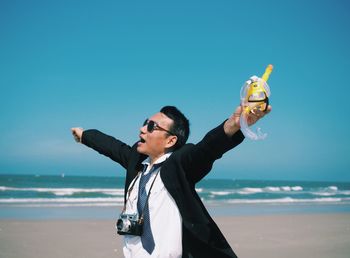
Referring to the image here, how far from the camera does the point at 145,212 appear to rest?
2412 millimetres

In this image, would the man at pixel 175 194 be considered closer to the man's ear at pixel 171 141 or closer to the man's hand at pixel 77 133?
the man's ear at pixel 171 141

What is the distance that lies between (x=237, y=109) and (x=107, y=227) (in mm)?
8613

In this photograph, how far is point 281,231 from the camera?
9969 millimetres

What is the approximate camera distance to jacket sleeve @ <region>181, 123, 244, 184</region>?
2.01m

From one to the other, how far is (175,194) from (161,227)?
228mm

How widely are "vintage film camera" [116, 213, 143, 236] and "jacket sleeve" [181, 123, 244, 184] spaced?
441 millimetres

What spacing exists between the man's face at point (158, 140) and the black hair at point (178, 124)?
0.03 meters

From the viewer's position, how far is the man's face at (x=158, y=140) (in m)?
2.64

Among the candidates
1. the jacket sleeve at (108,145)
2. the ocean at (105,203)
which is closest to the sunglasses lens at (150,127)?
the jacket sleeve at (108,145)

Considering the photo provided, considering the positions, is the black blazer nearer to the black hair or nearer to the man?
the man

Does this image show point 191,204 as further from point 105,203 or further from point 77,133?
point 105,203

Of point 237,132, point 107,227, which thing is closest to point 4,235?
point 107,227

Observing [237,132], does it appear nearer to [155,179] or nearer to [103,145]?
[155,179]

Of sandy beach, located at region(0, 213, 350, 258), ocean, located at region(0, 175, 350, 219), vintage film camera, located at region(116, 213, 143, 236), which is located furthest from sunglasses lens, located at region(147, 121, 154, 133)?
ocean, located at region(0, 175, 350, 219)
